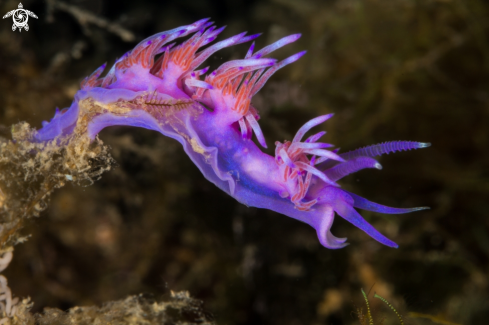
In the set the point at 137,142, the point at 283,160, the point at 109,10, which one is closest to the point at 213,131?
the point at 283,160

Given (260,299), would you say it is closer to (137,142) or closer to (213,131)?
(137,142)

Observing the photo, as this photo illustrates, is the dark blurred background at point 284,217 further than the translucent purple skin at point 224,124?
Yes

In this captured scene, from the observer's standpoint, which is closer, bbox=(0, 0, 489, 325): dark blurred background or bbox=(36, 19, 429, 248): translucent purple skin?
bbox=(36, 19, 429, 248): translucent purple skin

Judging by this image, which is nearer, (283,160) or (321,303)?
(283,160)

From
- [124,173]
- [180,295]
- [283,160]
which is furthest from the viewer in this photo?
[124,173]

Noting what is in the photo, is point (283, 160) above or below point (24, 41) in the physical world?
below
